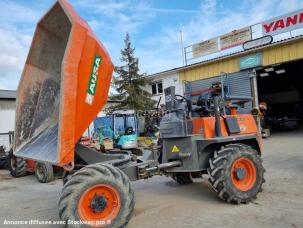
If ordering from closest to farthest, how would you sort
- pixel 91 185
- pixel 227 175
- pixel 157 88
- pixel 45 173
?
1. pixel 91 185
2. pixel 227 175
3. pixel 45 173
4. pixel 157 88

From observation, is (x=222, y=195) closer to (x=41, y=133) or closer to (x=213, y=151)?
(x=213, y=151)

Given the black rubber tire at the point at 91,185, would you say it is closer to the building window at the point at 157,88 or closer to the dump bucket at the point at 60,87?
the dump bucket at the point at 60,87

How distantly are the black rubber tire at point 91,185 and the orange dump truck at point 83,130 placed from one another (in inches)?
0.5

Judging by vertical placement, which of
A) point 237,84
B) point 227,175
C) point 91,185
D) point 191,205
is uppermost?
point 237,84

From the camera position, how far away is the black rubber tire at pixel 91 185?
13.6 ft

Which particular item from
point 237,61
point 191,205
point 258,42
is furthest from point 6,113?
point 191,205

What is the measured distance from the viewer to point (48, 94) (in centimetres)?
573

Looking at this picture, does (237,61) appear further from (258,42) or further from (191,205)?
(191,205)

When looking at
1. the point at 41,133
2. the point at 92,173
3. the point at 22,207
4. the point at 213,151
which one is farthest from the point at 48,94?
the point at 213,151

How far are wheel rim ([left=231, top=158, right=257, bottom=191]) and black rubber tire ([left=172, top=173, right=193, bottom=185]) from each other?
1721 millimetres

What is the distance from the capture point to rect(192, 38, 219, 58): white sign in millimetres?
18650

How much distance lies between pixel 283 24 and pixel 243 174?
1218cm

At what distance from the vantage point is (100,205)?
14.3 ft

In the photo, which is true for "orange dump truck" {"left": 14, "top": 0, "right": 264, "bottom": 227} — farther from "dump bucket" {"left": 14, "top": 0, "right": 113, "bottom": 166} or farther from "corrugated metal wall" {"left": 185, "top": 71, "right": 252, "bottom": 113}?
"corrugated metal wall" {"left": 185, "top": 71, "right": 252, "bottom": 113}
